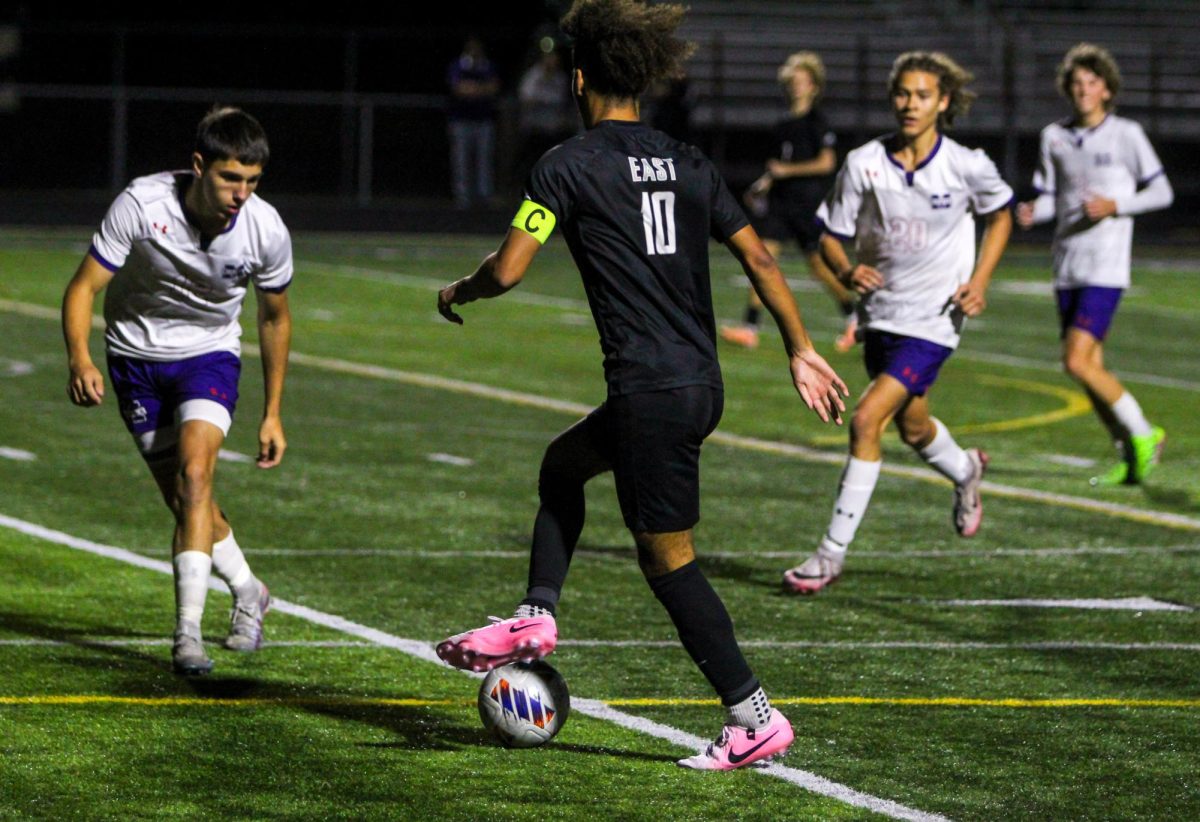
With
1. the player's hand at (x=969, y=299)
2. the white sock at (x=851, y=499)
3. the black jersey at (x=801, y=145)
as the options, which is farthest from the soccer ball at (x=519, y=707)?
the black jersey at (x=801, y=145)

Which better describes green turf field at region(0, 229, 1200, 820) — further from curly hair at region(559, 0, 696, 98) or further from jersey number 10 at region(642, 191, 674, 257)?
curly hair at region(559, 0, 696, 98)

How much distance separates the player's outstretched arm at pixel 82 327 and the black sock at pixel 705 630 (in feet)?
6.31

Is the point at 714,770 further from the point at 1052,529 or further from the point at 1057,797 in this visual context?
the point at 1052,529

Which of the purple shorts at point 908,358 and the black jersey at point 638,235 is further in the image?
the purple shorts at point 908,358

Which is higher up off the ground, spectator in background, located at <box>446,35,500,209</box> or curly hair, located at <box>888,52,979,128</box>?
curly hair, located at <box>888,52,979,128</box>

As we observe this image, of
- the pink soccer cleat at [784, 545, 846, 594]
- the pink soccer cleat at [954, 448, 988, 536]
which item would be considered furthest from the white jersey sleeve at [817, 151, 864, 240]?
the pink soccer cleat at [784, 545, 846, 594]

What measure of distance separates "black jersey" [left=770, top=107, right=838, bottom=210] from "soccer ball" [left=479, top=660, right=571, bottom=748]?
493 inches

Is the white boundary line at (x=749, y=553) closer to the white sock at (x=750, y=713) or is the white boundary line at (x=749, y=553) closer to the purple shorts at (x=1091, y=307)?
the purple shorts at (x=1091, y=307)

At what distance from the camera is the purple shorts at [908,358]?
8.55 meters

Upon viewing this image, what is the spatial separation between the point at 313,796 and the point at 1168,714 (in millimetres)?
2625

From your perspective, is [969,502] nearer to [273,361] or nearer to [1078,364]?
[1078,364]

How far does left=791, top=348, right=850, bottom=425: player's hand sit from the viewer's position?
5582 millimetres

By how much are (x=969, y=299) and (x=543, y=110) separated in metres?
23.0

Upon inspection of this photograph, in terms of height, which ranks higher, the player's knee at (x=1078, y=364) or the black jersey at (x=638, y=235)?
the black jersey at (x=638, y=235)
